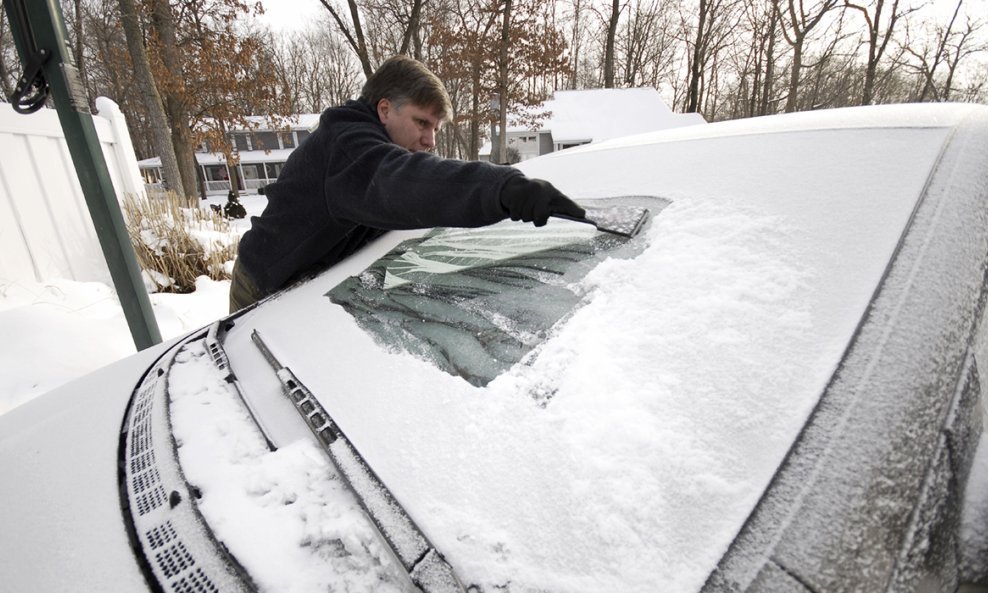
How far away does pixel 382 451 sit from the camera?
2.17 ft

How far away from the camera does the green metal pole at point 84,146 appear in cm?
201

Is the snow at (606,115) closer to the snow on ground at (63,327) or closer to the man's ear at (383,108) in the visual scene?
the snow on ground at (63,327)

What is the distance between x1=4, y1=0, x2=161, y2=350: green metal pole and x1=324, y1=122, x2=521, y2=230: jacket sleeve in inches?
68.1

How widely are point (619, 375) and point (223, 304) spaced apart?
4055mm

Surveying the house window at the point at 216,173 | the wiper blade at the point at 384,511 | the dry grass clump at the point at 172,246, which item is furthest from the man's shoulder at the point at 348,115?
the house window at the point at 216,173

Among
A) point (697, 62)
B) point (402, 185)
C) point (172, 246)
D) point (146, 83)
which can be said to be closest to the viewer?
point (402, 185)

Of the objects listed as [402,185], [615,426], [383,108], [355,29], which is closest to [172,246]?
[383,108]

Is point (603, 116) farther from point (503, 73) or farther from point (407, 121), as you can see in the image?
point (407, 121)

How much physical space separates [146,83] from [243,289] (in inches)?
342

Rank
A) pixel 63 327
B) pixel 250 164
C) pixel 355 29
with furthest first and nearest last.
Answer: pixel 250 164, pixel 355 29, pixel 63 327

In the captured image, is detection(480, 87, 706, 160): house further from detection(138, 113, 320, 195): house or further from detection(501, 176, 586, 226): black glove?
detection(501, 176, 586, 226): black glove

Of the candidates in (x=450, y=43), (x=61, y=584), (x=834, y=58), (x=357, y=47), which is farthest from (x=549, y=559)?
(x=834, y=58)

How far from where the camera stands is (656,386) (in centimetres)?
64

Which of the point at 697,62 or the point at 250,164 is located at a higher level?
the point at 697,62
